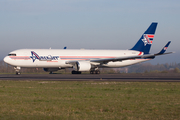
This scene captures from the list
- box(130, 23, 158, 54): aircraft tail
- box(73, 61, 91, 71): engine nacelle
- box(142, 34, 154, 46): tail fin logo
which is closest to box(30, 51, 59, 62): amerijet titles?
box(73, 61, 91, 71): engine nacelle

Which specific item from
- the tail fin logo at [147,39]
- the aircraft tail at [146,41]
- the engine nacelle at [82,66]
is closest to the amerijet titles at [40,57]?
the engine nacelle at [82,66]

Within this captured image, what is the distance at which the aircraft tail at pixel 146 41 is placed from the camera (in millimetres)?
48938

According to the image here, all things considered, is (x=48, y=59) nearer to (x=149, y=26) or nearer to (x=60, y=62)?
(x=60, y=62)

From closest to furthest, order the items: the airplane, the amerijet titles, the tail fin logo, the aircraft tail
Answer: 1. the airplane
2. the amerijet titles
3. the aircraft tail
4. the tail fin logo

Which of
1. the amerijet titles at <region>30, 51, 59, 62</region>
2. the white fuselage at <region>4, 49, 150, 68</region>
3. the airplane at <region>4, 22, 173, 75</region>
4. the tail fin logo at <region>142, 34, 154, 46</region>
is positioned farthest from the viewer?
the tail fin logo at <region>142, 34, 154, 46</region>

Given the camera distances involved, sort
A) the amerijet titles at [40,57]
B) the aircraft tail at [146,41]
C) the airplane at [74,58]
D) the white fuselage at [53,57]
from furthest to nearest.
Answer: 1. the aircraft tail at [146,41]
2. the amerijet titles at [40,57]
3. the airplane at [74,58]
4. the white fuselage at [53,57]

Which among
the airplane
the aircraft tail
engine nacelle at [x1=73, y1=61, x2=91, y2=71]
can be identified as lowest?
engine nacelle at [x1=73, y1=61, x2=91, y2=71]

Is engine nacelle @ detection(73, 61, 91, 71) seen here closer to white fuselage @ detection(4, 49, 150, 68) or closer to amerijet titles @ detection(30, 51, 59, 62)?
white fuselage @ detection(4, 49, 150, 68)

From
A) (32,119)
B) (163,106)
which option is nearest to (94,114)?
(32,119)

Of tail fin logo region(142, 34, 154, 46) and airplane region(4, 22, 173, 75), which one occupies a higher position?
tail fin logo region(142, 34, 154, 46)

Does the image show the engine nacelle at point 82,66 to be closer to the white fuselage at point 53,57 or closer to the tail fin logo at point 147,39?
the white fuselage at point 53,57

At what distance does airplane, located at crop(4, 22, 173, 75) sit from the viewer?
40344mm

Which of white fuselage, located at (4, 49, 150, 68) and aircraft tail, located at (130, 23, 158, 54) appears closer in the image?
white fuselage, located at (4, 49, 150, 68)

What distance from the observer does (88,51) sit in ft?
147
